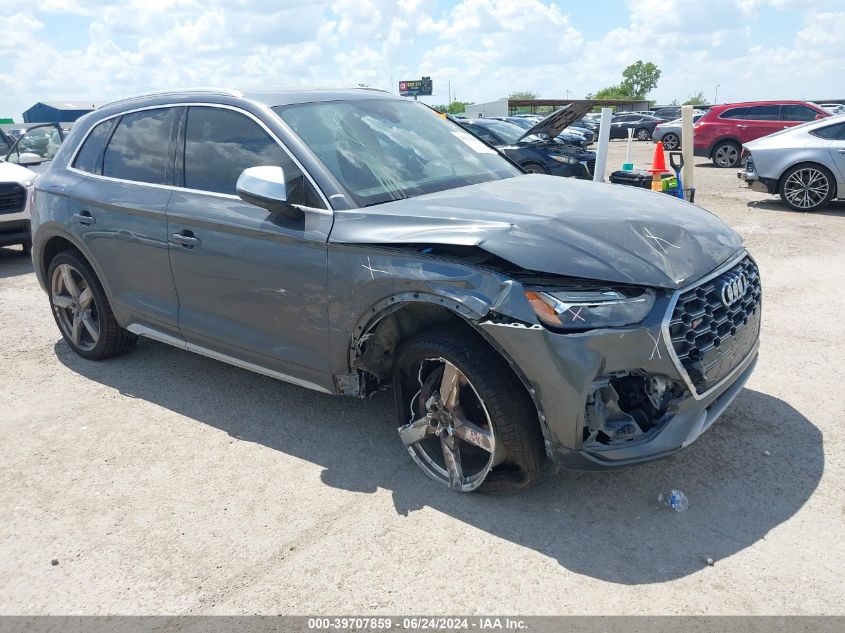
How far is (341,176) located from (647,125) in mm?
33754

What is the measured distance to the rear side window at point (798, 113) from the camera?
18.1 metres

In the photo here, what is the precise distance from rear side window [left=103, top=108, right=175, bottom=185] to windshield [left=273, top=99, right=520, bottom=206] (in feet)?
3.09

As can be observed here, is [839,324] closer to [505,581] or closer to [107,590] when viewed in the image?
[505,581]

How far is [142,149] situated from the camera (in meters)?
4.54

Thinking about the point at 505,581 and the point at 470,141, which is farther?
the point at 470,141

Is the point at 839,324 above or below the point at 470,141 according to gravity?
below

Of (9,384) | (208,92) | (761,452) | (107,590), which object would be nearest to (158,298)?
(208,92)

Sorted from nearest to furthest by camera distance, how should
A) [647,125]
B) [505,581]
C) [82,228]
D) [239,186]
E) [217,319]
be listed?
[505,581]
[239,186]
[217,319]
[82,228]
[647,125]

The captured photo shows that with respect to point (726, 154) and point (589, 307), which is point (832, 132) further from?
point (589, 307)

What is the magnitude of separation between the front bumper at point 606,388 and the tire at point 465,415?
0.15m

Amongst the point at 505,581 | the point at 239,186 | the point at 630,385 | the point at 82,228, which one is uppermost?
the point at 239,186

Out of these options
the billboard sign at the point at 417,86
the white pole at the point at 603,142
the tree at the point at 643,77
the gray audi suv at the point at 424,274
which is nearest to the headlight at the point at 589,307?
the gray audi suv at the point at 424,274

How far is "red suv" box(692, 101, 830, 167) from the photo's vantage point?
18188 millimetres

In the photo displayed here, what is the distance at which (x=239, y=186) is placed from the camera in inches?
138
